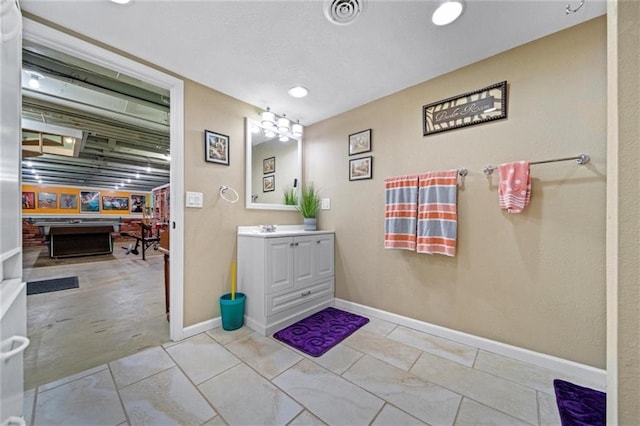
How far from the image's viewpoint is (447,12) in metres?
1.42

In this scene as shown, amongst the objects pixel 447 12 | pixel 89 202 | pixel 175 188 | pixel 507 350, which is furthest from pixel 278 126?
pixel 89 202

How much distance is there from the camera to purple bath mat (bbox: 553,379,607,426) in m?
1.18

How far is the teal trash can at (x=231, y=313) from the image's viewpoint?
2.15 m

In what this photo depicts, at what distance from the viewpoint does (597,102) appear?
1463mm

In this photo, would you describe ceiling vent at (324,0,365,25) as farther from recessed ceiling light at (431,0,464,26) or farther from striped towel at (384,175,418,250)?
striped towel at (384,175,418,250)

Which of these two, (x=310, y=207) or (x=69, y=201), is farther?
(x=69, y=201)

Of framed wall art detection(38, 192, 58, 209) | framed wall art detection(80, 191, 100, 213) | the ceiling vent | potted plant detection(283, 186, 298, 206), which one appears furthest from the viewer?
framed wall art detection(80, 191, 100, 213)

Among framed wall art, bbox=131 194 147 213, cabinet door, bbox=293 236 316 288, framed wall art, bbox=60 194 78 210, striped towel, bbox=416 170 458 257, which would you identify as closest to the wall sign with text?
striped towel, bbox=416 170 458 257

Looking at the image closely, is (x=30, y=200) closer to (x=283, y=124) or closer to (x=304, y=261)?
(x=283, y=124)

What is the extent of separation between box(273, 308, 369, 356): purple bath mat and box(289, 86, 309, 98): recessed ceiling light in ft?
7.34

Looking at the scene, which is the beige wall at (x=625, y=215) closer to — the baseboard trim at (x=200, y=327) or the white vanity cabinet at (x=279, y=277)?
the white vanity cabinet at (x=279, y=277)

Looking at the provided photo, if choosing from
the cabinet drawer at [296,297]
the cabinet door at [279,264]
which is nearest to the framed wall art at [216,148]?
the cabinet door at [279,264]

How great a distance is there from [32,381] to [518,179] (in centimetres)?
341

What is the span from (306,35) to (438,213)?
167 centimetres
